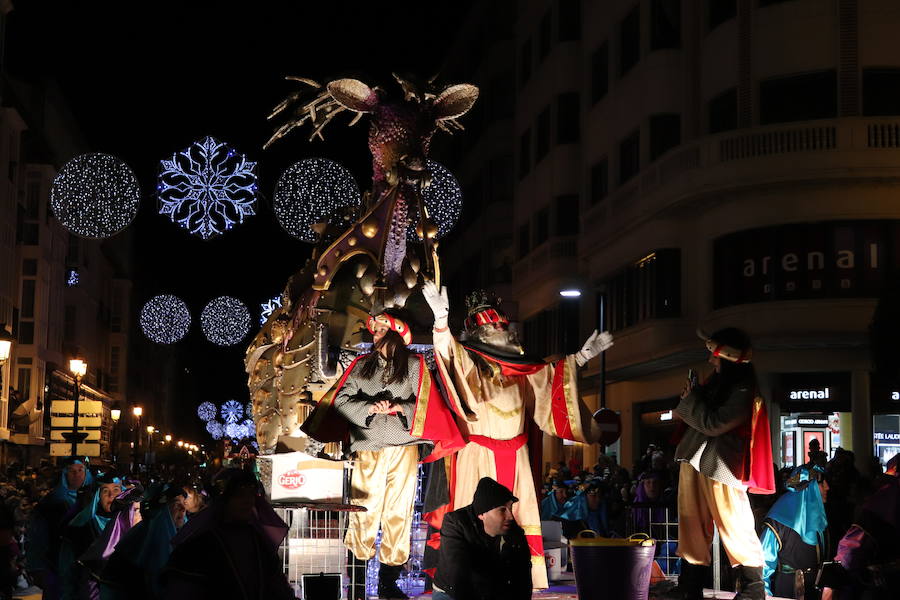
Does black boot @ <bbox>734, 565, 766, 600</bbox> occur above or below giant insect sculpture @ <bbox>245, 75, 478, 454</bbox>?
below

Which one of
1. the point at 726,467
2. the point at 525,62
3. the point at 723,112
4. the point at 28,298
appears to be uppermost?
the point at 525,62

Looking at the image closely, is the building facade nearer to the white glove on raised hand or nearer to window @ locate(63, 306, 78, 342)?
the white glove on raised hand

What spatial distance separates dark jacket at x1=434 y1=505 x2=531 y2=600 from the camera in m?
7.21

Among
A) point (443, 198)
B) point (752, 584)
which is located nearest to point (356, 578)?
point (752, 584)

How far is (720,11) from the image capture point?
27594 millimetres

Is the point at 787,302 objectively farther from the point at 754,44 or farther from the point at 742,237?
the point at 754,44

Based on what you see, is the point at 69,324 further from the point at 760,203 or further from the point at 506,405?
the point at 506,405

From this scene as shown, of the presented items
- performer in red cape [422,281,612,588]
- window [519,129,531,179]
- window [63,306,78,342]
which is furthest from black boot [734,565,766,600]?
window [63,306,78,342]

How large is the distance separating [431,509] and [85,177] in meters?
7.80

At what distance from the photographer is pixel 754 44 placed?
26.5m

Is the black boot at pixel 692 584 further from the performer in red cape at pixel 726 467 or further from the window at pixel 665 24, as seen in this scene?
the window at pixel 665 24

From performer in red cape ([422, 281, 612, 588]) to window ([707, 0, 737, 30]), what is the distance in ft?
58.0

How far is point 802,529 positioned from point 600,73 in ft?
80.9

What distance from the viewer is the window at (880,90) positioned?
25312 mm
